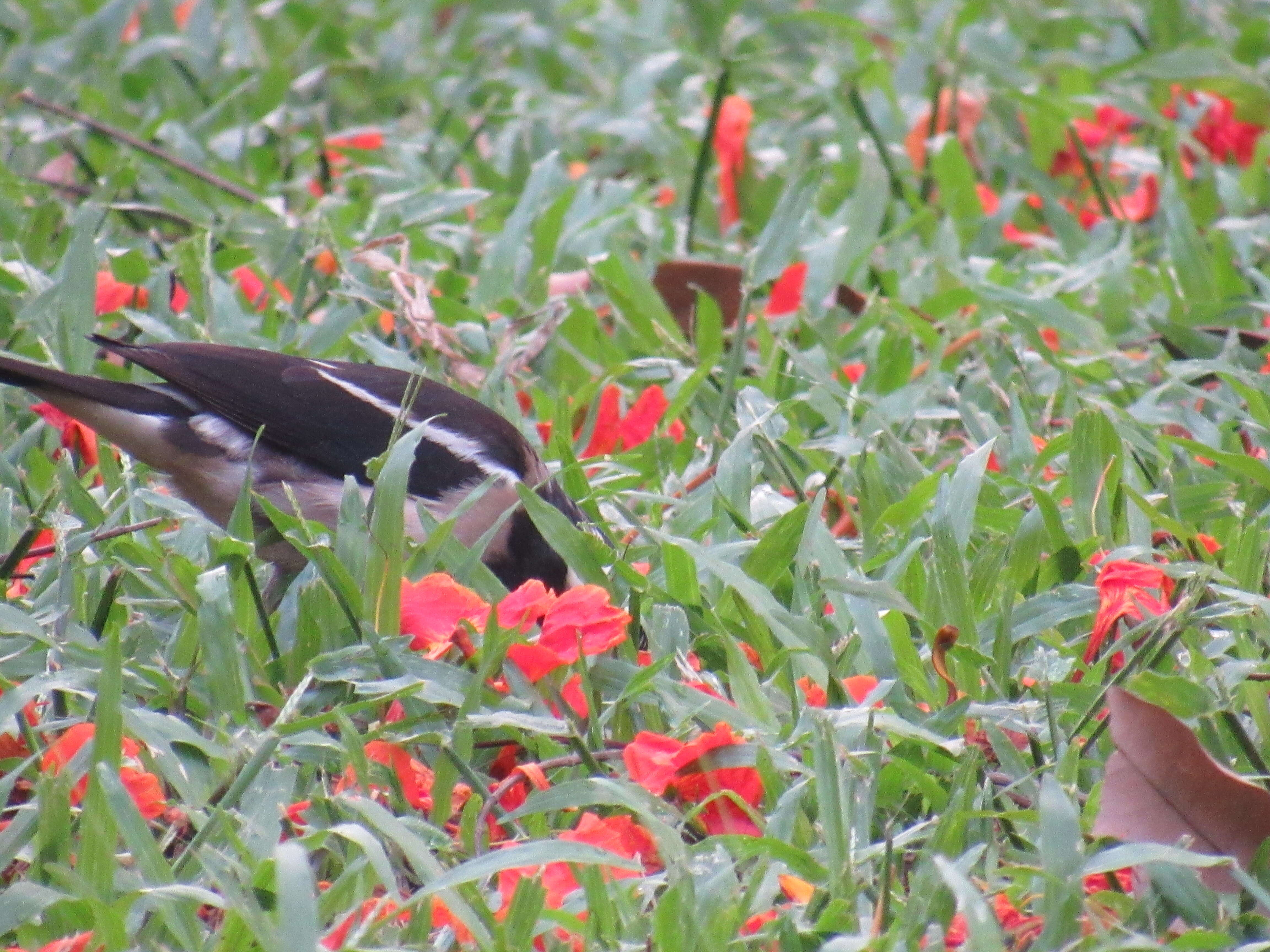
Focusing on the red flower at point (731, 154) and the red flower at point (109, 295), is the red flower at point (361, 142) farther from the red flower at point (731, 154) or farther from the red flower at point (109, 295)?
the red flower at point (109, 295)

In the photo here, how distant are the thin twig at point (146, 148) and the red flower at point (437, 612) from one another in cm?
242

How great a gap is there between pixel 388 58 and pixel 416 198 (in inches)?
72.3

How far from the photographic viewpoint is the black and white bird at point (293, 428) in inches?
135

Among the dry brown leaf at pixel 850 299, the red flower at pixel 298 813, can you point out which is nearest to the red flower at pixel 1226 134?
the dry brown leaf at pixel 850 299

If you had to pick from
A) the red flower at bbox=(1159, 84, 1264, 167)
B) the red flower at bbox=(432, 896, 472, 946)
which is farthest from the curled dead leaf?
the red flower at bbox=(1159, 84, 1264, 167)

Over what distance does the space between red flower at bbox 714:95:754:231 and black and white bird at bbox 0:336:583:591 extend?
176 centimetres

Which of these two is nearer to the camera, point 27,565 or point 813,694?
point 813,694

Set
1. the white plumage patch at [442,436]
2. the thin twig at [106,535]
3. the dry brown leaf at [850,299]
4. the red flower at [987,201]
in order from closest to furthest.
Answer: the thin twig at [106,535]
the white plumage patch at [442,436]
the dry brown leaf at [850,299]
the red flower at [987,201]

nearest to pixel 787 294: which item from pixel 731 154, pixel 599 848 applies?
pixel 731 154

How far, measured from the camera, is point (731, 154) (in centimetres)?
516

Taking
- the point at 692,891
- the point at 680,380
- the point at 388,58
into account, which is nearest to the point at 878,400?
the point at 680,380

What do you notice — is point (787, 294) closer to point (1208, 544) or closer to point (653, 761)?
point (1208, 544)

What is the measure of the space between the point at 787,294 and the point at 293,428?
4.76 feet

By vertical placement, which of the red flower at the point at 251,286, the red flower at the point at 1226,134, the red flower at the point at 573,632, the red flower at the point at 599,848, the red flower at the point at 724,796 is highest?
the red flower at the point at 573,632
